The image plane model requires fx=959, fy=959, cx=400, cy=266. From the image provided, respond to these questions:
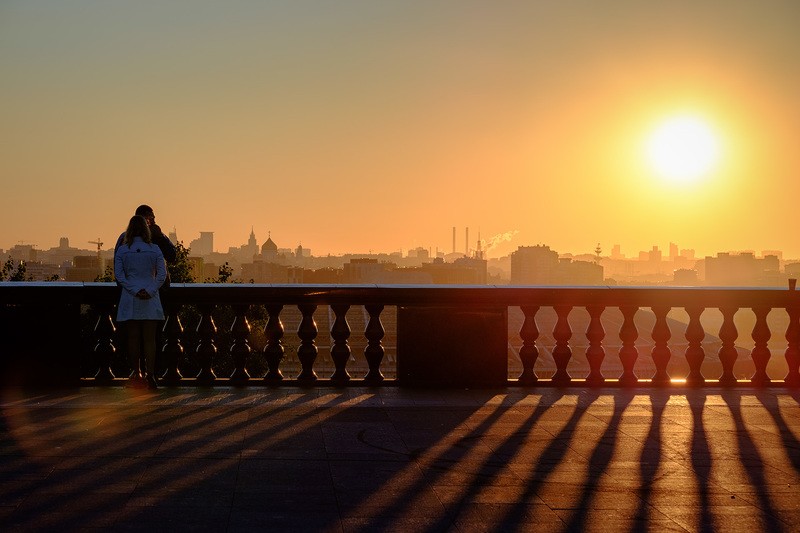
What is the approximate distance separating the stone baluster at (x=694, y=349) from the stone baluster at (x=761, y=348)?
22.7 inches

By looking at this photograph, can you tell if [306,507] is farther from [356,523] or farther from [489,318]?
[489,318]

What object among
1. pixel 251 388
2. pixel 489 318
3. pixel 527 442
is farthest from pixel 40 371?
pixel 527 442

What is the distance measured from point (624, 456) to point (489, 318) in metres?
3.25

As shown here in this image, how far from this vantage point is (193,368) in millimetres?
37406

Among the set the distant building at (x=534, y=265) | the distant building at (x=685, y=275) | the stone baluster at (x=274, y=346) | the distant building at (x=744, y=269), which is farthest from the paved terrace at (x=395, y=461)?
the distant building at (x=534, y=265)

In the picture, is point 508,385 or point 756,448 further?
point 508,385

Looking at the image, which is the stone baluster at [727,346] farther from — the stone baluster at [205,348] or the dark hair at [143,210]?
the dark hair at [143,210]

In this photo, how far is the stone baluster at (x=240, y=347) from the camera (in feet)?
32.2

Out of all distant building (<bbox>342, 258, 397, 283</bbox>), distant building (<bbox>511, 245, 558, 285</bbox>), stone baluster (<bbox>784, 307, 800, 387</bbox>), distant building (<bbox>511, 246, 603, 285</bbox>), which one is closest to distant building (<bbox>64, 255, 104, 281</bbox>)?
distant building (<bbox>342, 258, 397, 283</bbox>)

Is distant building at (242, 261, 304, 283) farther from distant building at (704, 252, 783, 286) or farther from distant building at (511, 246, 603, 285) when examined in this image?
distant building at (704, 252, 783, 286)

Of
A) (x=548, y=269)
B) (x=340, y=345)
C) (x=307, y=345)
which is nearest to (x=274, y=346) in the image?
(x=307, y=345)

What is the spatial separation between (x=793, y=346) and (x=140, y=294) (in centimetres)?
686

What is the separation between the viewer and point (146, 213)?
32.1 feet

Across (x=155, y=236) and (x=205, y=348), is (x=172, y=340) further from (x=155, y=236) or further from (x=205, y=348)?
(x=155, y=236)
